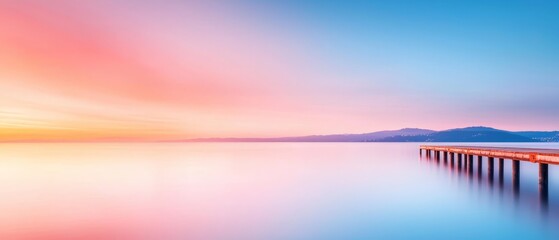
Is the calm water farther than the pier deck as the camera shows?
No

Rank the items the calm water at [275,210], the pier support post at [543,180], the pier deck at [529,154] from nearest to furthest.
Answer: the calm water at [275,210] → the pier deck at [529,154] → the pier support post at [543,180]

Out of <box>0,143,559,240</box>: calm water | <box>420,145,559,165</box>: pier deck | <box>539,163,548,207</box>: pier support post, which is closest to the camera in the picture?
<box>0,143,559,240</box>: calm water

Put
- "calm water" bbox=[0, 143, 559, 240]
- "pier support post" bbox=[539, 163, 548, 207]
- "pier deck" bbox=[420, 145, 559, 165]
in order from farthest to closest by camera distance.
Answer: "pier support post" bbox=[539, 163, 548, 207] < "pier deck" bbox=[420, 145, 559, 165] < "calm water" bbox=[0, 143, 559, 240]

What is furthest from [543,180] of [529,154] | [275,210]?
[275,210]

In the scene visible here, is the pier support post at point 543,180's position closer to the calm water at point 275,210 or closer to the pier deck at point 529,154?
the calm water at point 275,210

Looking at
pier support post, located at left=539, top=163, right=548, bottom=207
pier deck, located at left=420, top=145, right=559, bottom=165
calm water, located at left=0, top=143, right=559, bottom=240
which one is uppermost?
pier deck, located at left=420, top=145, right=559, bottom=165

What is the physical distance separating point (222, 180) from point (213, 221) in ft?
45.9

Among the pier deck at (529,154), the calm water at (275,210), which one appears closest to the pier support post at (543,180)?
the calm water at (275,210)

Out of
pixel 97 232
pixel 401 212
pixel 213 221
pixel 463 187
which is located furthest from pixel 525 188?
pixel 97 232

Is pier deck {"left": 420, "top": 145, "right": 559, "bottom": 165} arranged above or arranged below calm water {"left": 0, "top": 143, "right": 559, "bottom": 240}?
above

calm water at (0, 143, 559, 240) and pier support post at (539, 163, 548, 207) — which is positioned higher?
pier support post at (539, 163, 548, 207)

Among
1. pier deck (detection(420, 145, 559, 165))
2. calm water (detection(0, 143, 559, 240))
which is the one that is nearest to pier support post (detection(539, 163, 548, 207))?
calm water (detection(0, 143, 559, 240))

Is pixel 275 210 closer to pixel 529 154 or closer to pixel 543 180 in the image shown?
pixel 529 154

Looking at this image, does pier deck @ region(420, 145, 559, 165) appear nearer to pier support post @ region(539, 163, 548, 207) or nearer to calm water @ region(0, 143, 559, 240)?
pier support post @ region(539, 163, 548, 207)
